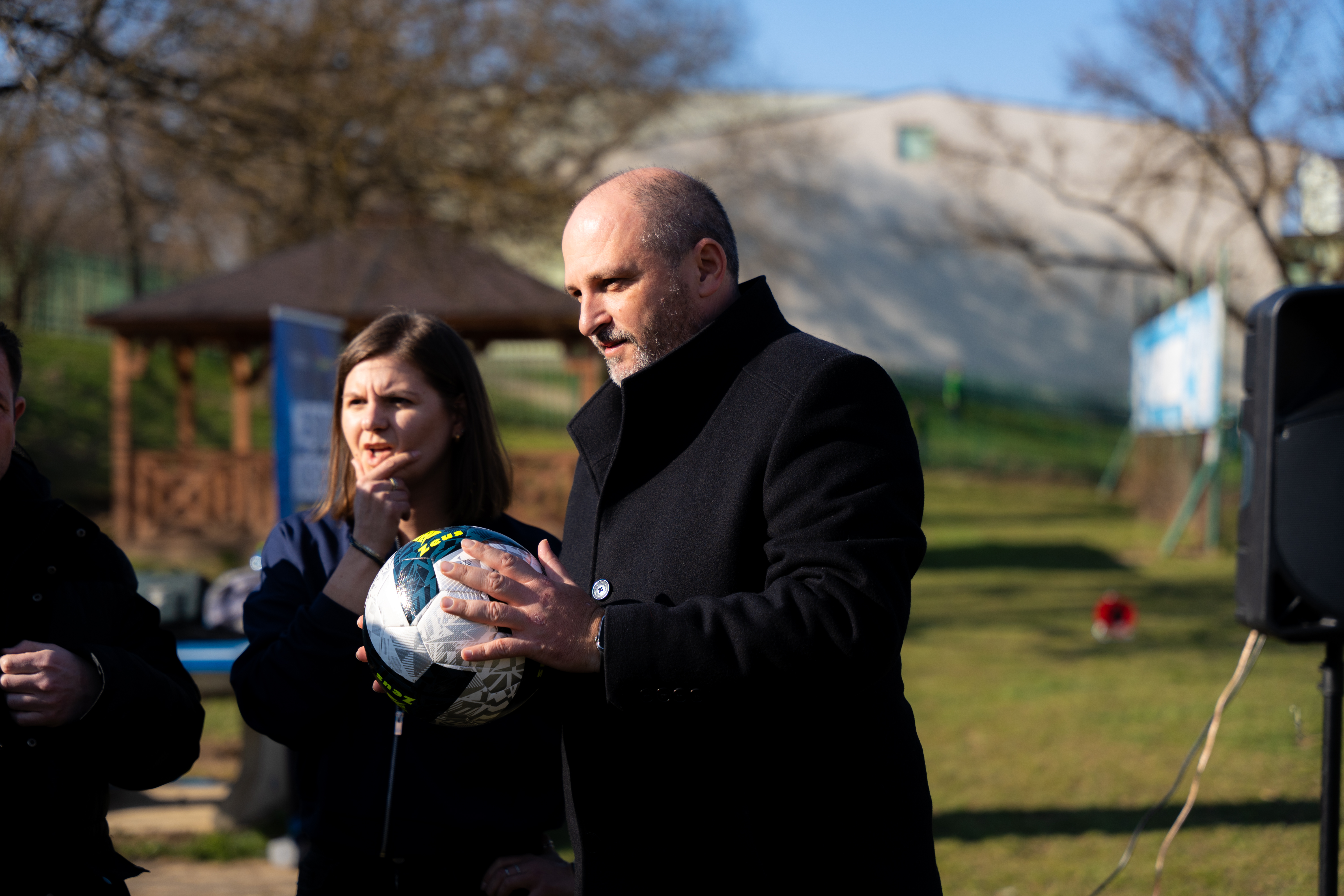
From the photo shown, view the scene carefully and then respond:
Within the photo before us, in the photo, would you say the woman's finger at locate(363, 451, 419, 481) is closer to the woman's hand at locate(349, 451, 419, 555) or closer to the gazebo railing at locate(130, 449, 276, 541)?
the woman's hand at locate(349, 451, 419, 555)

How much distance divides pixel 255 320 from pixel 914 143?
79.6 feet

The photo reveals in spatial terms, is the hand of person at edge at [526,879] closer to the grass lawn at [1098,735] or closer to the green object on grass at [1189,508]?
the grass lawn at [1098,735]

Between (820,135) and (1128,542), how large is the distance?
57.3 feet

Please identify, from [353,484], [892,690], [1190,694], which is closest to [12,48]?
[353,484]

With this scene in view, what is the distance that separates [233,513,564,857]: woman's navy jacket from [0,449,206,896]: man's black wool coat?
21 centimetres

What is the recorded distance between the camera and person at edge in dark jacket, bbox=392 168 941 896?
6.26 feet

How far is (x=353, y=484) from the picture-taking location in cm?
294

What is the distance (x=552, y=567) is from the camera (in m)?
2.03

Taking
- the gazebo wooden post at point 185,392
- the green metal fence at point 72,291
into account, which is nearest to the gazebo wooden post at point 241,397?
the gazebo wooden post at point 185,392

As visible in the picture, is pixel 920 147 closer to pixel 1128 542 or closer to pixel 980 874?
pixel 1128 542

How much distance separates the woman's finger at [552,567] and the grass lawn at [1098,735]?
3.76 m

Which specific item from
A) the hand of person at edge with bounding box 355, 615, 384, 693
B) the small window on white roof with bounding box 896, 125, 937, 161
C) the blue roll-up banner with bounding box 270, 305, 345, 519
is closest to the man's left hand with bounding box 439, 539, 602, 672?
the hand of person at edge with bounding box 355, 615, 384, 693

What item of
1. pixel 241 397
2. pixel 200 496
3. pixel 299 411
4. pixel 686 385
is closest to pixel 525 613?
pixel 686 385

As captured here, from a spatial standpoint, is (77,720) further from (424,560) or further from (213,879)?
(213,879)
